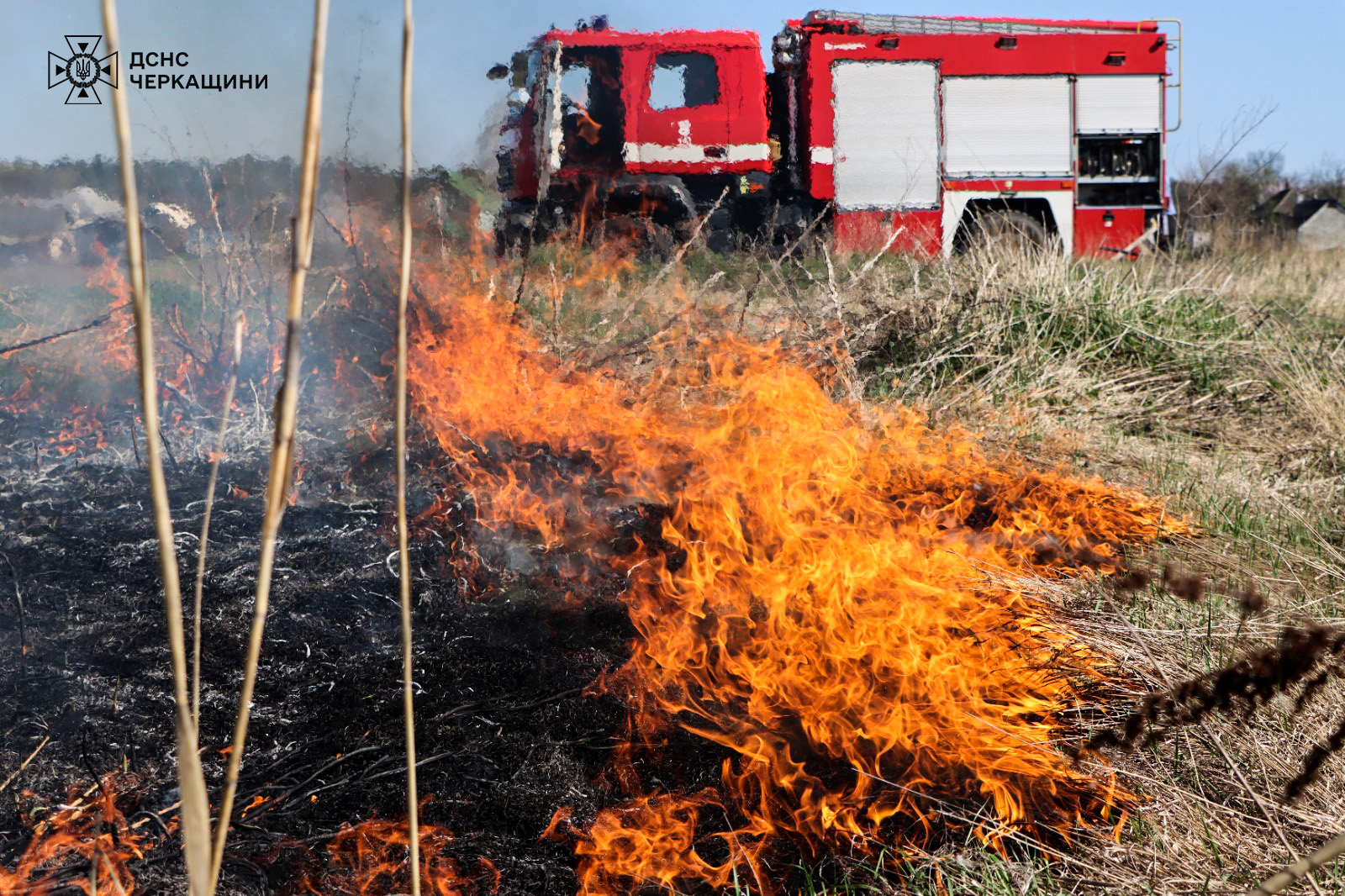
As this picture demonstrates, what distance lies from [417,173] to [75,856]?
205 inches

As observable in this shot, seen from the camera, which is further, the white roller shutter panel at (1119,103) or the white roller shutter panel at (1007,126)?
the white roller shutter panel at (1119,103)

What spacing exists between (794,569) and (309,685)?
1.71 meters

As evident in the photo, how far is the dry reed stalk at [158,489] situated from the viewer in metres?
0.75

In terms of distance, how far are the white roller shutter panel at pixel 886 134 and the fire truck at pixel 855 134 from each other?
0.07 feet

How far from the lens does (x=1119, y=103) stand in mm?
11188

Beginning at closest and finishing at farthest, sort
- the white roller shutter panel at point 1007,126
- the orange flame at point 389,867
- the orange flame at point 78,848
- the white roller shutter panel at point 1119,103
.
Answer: the orange flame at point 78,848 → the orange flame at point 389,867 → the white roller shutter panel at point 1007,126 → the white roller shutter panel at point 1119,103

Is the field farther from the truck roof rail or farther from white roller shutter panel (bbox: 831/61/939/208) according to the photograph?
the truck roof rail

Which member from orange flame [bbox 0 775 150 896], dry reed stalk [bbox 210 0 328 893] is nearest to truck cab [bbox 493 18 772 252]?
orange flame [bbox 0 775 150 896]

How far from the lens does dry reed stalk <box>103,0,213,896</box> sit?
75cm

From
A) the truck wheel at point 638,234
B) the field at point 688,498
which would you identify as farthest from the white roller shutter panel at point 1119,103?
the truck wheel at point 638,234

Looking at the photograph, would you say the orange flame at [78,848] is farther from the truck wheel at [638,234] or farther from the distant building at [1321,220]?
the distant building at [1321,220]

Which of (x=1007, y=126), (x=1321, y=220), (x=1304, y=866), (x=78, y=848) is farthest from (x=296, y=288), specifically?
(x=1321, y=220)

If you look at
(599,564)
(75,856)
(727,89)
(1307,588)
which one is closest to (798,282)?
(727,89)

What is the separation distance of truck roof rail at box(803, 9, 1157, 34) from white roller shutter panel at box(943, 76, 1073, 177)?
71 centimetres
